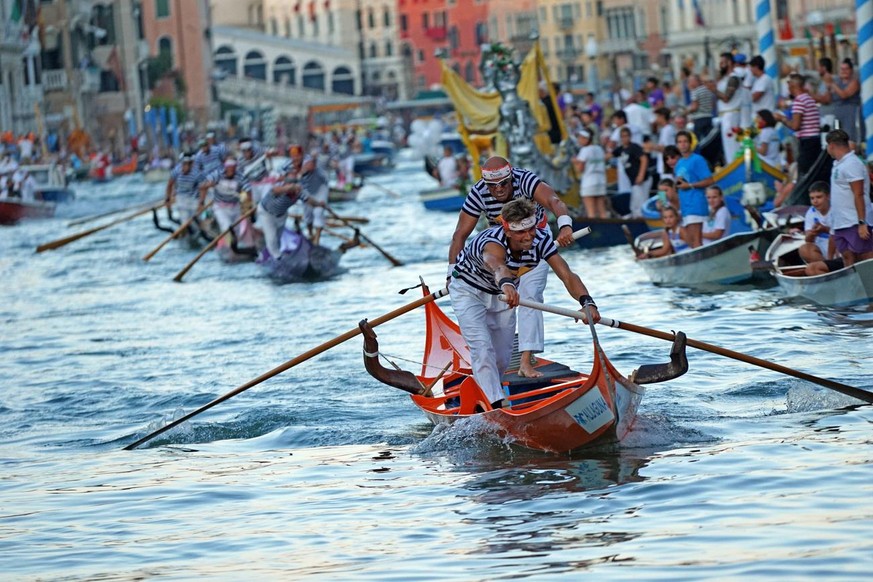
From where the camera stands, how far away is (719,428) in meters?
10.4

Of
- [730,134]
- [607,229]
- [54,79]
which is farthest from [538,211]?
[54,79]

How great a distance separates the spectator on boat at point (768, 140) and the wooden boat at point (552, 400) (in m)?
9.11

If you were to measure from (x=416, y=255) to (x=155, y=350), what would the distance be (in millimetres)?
9550

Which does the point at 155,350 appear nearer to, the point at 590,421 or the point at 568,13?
the point at 590,421

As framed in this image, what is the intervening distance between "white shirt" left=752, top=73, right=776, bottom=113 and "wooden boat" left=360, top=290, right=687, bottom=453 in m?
9.69

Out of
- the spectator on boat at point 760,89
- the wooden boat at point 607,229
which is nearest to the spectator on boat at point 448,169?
the wooden boat at point 607,229

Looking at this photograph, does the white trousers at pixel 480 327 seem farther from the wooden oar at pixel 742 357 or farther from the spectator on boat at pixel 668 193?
the spectator on boat at pixel 668 193

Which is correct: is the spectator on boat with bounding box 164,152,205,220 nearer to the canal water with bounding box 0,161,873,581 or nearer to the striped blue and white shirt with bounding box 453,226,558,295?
the canal water with bounding box 0,161,873,581

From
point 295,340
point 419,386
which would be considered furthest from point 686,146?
point 419,386

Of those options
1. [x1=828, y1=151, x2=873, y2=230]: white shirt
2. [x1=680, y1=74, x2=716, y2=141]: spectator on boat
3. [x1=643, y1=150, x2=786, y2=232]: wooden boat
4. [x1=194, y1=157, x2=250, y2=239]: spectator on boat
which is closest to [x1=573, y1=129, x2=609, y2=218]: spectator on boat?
[x1=680, y1=74, x2=716, y2=141]: spectator on boat

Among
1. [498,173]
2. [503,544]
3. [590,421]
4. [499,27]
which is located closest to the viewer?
[503,544]

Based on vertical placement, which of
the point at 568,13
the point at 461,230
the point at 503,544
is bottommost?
the point at 503,544

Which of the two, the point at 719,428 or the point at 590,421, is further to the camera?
the point at 719,428

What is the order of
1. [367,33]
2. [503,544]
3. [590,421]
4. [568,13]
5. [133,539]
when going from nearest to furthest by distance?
[503,544] < [133,539] < [590,421] < [568,13] < [367,33]
